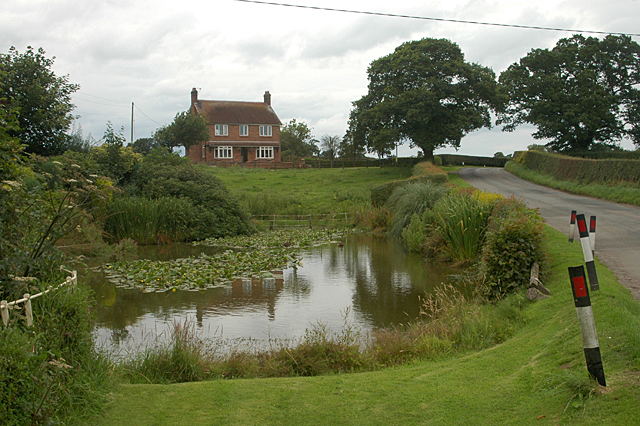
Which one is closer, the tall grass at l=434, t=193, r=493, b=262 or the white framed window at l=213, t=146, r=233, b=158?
the tall grass at l=434, t=193, r=493, b=262

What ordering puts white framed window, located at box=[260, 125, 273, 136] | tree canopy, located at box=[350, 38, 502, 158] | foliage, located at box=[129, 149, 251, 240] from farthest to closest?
white framed window, located at box=[260, 125, 273, 136], tree canopy, located at box=[350, 38, 502, 158], foliage, located at box=[129, 149, 251, 240]

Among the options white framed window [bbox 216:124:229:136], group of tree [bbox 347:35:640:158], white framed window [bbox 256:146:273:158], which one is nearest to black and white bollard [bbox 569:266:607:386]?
group of tree [bbox 347:35:640:158]

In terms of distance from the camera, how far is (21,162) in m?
6.64

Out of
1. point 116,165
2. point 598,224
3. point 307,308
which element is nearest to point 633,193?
point 598,224

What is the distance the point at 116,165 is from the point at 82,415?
80.8 ft

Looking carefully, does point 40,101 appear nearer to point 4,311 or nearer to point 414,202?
point 414,202

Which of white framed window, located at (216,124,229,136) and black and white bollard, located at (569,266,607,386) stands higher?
white framed window, located at (216,124,229,136)

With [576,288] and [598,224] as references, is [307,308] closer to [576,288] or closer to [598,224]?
[576,288]

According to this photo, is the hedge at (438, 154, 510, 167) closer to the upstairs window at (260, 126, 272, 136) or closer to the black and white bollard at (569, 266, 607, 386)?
the upstairs window at (260, 126, 272, 136)

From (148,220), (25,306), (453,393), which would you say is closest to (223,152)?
(148,220)

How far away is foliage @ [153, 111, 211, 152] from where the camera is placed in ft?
191

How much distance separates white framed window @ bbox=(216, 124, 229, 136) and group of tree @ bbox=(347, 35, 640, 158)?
22.3 m

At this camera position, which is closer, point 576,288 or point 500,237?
point 576,288

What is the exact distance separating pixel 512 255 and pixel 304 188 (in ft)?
101
